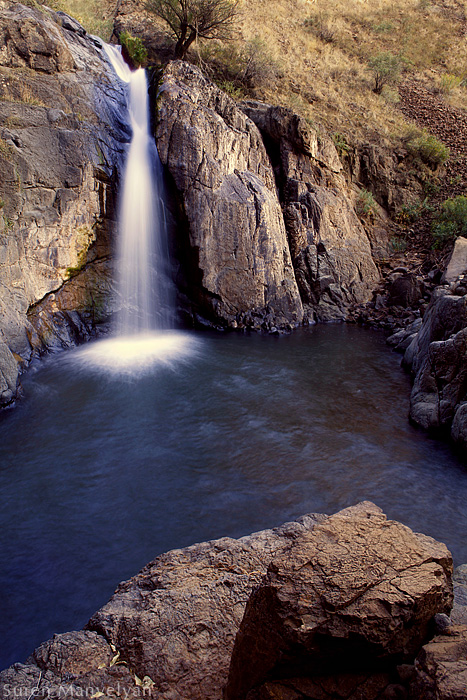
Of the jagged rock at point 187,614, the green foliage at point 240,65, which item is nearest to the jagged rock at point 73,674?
the jagged rock at point 187,614

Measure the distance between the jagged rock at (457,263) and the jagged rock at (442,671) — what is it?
1274 centimetres

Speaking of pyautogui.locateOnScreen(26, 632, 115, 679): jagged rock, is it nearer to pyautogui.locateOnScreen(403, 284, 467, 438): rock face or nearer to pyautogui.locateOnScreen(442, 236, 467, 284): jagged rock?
pyautogui.locateOnScreen(403, 284, 467, 438): rock face

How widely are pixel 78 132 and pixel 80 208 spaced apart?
2211mm

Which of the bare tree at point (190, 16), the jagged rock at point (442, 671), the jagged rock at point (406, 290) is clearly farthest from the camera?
the bare tree at point (190, 16)

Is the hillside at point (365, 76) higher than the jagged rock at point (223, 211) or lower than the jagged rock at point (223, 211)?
higher

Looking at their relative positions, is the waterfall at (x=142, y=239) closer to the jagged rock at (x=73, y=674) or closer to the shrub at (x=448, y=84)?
the jagged rock at (x=73, y=674)

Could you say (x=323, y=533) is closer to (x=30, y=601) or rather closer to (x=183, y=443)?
(x=30, y=601)

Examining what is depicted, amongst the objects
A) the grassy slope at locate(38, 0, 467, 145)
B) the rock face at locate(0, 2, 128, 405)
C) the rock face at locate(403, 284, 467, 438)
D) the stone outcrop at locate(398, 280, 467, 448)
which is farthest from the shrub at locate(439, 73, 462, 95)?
the rock face at locate(403, 284, 467, 438)

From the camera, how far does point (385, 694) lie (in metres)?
1.73

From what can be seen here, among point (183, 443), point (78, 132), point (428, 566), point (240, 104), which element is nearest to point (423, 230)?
point (240, 104)

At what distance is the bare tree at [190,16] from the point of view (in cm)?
1838

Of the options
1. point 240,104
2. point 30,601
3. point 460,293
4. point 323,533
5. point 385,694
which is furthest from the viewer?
point 240,104

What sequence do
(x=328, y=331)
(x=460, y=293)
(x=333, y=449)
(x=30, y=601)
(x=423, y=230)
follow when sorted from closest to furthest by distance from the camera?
(x=30, y=601) → (x=333, y=449) → (x=460, y=293) → (x=328, y=331) → (x=423, y=230)

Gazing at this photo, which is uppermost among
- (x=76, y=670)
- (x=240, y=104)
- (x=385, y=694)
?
(x=240, y=104)
